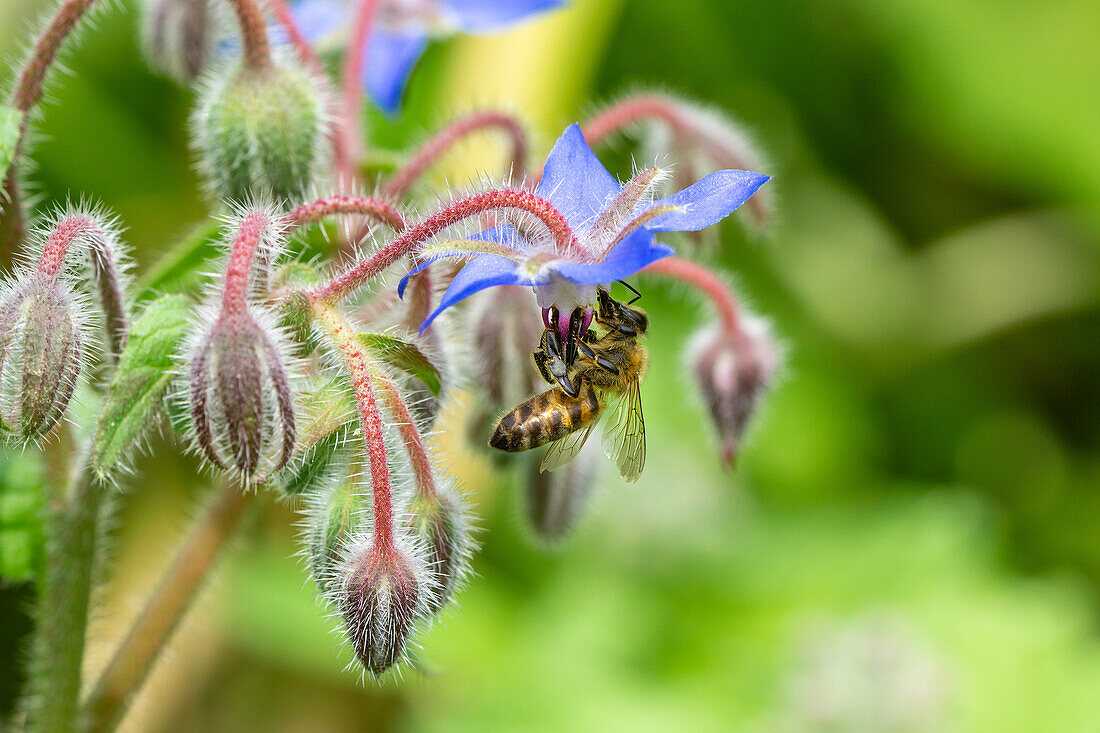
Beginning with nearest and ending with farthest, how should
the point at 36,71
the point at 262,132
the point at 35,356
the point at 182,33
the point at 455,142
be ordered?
the point at 35,356 → the point at 36,71 → the point at 262,132 → the point at 455,142 → the point at 182,33

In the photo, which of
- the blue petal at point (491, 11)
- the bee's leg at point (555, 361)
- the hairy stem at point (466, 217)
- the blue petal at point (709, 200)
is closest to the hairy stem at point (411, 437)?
the hairy stem at point (466, 217)

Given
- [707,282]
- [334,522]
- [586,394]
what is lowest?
[334,522]

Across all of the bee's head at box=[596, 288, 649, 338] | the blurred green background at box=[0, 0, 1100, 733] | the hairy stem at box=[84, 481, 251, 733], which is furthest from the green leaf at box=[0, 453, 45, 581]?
the blurred green background at box=[0, 0, 1100, 733]

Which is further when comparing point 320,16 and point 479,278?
point 320,16

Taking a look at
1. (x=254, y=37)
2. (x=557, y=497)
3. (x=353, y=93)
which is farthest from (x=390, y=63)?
(x=557, y=497)

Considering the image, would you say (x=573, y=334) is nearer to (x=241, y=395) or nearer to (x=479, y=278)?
(x=479, y=278)

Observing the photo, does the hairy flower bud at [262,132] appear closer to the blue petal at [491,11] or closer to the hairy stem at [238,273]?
the hairy stem at [238,273]

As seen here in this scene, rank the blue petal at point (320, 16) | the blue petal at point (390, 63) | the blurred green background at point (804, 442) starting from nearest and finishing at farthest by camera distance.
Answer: the blue petal at point (390, 63)
the blue petal at point (320, 16)
the blurred green background at point (804, 442)
